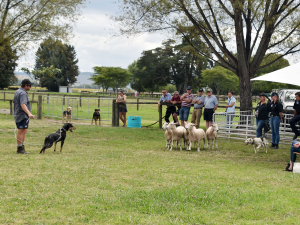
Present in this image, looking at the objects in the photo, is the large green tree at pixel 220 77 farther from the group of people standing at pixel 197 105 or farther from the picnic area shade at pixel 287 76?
the picnic area shade at pixel 287 76

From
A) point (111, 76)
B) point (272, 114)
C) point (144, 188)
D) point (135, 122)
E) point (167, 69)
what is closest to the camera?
point (144, 188)

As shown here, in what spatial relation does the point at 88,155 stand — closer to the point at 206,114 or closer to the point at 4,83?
the point at 206,114

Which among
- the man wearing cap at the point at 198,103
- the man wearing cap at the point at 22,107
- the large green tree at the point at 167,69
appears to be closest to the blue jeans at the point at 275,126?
the man wearing cap at the point at 198,103

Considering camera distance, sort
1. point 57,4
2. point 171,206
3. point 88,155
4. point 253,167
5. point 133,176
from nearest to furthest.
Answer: point 171,206, point 133,176, point 253,167, point 88,155, point 57,4

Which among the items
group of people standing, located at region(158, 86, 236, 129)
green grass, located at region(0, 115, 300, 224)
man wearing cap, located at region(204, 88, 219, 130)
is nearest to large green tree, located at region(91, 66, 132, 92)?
group of people standing, located at region(158, 86, 236, 129)

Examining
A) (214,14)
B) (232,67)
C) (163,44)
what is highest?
(163,44)

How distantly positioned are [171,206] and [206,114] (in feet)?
30.2

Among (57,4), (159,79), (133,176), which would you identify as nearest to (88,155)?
(133,176)

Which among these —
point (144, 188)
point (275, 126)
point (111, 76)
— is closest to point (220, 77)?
point (111, 76)

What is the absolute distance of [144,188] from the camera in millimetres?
6055

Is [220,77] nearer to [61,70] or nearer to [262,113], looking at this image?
[61,70]

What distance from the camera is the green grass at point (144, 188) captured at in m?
4.66

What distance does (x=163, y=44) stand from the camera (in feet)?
247

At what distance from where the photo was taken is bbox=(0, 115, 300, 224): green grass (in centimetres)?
466
